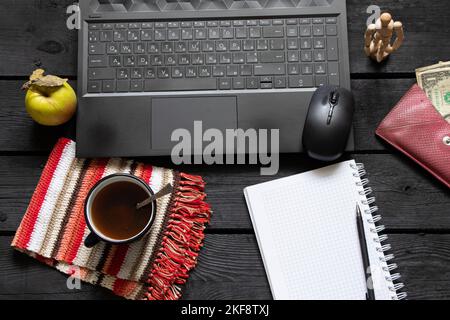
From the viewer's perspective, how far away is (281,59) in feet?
2.48

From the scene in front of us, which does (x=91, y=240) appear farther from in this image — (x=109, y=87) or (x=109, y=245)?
(x=109, y=87)

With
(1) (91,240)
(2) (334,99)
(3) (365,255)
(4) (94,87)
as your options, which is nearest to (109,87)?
(4) (94,87)

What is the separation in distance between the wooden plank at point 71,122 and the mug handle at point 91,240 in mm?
174

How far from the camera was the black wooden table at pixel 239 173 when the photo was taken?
29.5 inches

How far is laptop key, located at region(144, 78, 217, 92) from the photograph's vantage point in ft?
2.48

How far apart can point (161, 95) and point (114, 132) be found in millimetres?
90

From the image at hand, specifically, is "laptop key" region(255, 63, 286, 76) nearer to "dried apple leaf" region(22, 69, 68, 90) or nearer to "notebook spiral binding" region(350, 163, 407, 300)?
"notebook spiral binding" region(350, 163, 407, 300)

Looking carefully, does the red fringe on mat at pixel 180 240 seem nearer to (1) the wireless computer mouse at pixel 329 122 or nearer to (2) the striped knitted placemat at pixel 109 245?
(2) the striped knitted placemat at pixel 109 245

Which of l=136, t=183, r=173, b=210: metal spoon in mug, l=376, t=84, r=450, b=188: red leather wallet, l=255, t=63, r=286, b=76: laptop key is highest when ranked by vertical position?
l=255, t=63, r=286, b=76: laptop key

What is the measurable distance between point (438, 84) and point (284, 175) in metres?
0.28

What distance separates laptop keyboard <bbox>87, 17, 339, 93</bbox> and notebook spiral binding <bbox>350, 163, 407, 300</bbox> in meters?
0.15

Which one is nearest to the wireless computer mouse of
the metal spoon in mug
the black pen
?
the black pen

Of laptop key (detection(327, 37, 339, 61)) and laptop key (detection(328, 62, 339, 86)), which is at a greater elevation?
laptop key (detection(327, 37, 339, 61))
